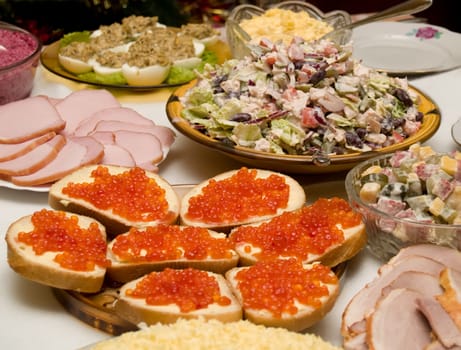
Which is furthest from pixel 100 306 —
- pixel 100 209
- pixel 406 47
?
pixel 406 47

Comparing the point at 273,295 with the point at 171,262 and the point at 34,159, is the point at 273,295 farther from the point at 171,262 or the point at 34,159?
the point at 34,159

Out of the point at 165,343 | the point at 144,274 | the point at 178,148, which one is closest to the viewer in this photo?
the point at 165,343

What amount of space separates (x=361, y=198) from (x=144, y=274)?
0.60 meters

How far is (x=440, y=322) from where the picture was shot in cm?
154

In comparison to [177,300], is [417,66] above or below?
below

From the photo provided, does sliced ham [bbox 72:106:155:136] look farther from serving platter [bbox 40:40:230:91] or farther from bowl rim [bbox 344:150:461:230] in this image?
bowl rim [bbox 344:150:461:230]

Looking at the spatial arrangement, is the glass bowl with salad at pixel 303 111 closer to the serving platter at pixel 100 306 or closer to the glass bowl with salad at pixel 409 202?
the glass bowl with salad at pixel 409 202

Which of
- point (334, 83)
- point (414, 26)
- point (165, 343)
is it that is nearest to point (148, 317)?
point (165, 343)

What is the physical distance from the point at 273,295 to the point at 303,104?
2.79 ft

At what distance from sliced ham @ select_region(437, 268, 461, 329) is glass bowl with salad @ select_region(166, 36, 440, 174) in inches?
25.7

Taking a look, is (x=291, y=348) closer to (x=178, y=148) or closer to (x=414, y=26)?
(x=178, y=148)

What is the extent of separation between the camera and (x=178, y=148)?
2.71 meters

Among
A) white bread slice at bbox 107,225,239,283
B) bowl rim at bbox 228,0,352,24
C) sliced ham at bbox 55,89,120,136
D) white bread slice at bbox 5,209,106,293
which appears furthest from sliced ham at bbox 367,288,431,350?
bowl rim at bbox 228,0,352,24

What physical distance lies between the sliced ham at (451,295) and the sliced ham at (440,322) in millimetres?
10
